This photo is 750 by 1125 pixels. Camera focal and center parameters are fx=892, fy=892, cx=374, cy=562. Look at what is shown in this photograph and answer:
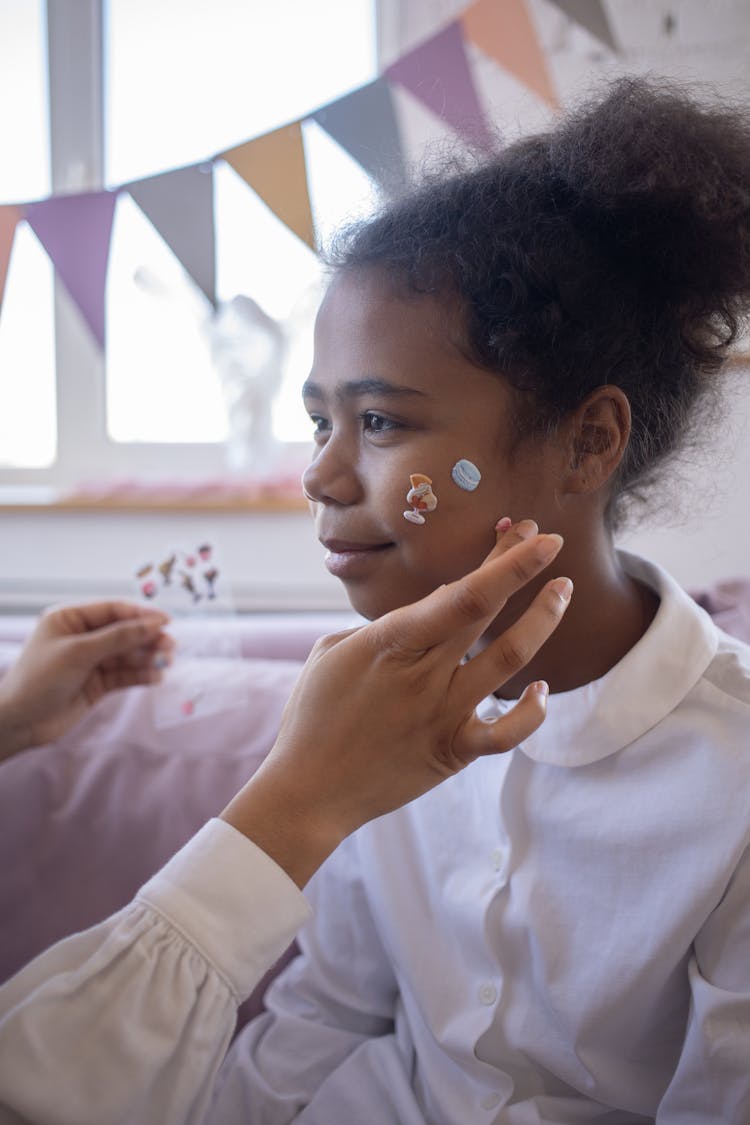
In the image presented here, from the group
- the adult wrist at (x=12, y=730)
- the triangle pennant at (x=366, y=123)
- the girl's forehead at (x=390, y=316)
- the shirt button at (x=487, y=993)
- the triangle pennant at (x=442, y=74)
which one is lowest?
the shirt button at (x=487, y=993)

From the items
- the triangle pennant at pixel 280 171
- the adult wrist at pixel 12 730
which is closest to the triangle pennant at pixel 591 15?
the triangle pennant at pixel 280 171

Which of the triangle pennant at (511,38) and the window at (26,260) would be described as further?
the window at (26,260)

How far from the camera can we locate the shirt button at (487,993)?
2.57 ft

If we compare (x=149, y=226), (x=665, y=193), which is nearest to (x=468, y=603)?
(x=665, y=193)

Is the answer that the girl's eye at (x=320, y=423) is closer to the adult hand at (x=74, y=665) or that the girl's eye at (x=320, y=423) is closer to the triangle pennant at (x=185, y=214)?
the adult hand at (x=74, y=665)

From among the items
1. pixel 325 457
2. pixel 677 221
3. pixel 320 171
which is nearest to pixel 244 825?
pixel 325 457

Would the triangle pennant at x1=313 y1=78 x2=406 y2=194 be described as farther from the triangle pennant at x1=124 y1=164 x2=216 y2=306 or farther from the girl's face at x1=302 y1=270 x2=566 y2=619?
the girl's face at x1=302 y1=270 x2=566 y2=619

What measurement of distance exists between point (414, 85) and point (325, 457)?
78 centimetres

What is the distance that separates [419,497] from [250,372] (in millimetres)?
1108

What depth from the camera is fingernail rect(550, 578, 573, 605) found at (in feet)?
2.10

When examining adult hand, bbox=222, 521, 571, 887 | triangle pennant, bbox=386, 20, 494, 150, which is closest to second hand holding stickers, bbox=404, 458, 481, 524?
adult hand, bbox=222, 521, 571, 887

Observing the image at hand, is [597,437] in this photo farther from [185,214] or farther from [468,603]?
[185,214]

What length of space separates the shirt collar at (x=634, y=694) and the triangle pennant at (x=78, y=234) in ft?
3.56

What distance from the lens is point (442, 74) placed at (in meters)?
1.27
